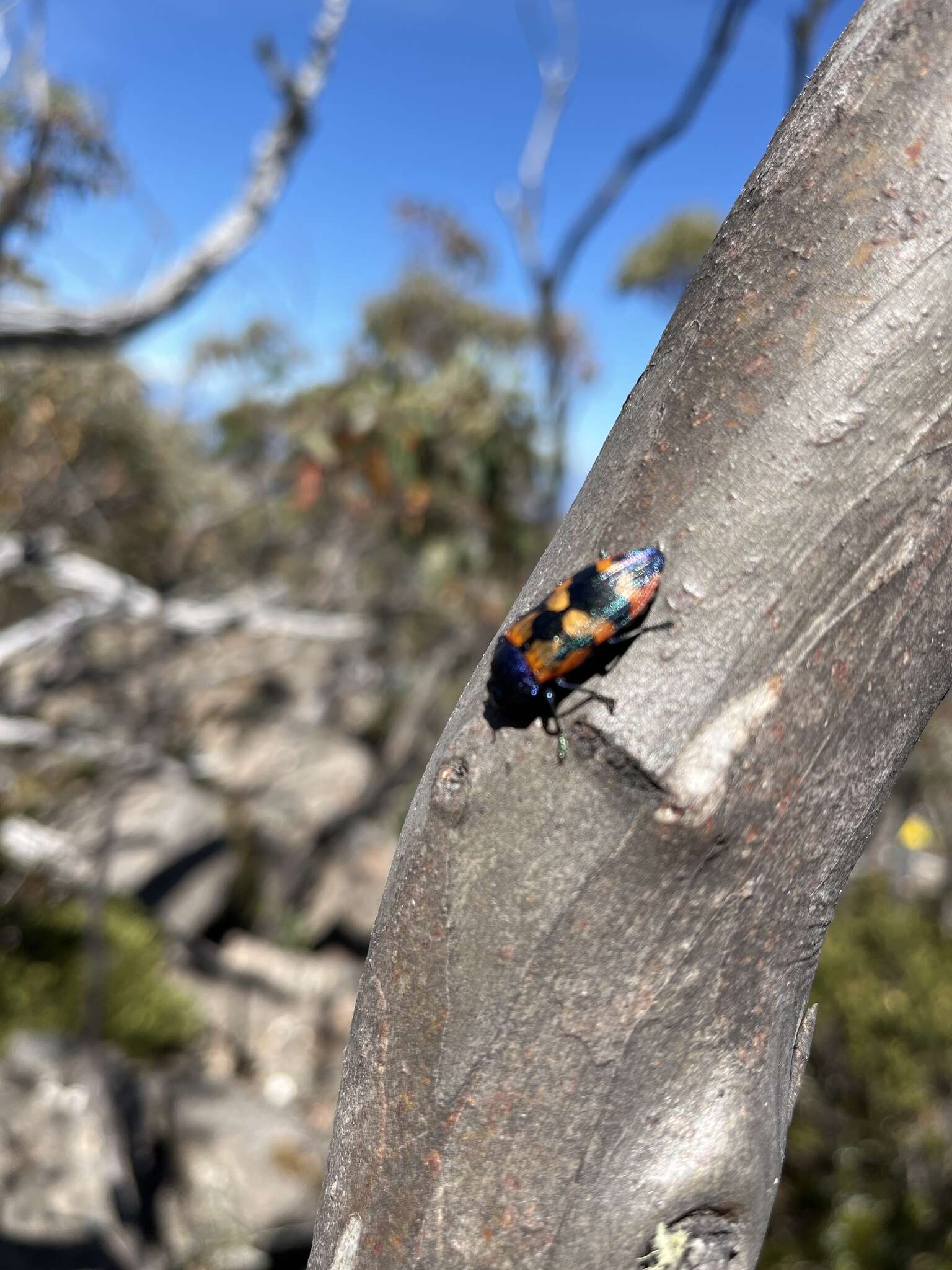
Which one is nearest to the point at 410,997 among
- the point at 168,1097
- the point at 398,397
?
the point at 398,397

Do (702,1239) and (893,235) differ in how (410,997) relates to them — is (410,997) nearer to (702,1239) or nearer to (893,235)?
(702,1239)

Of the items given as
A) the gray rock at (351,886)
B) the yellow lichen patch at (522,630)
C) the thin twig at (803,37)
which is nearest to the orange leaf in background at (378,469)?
the thin twig at (803,37)

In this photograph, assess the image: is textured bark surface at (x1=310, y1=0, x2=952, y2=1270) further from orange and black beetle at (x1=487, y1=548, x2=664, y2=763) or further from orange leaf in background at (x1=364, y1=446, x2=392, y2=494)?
orange leaf in background at (x1=364, y1=446, x2=392, y2=494)

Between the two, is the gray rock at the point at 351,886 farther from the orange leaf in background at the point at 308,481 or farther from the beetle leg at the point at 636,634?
the beetle leg at the point at 636,634

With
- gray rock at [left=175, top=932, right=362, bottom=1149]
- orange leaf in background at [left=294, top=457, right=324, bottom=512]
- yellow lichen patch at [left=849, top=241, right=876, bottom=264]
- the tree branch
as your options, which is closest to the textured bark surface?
yellow lichen patch at [left=849, top=241, right=876, bottom=264]

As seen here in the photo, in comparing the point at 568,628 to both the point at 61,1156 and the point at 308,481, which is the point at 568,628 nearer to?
the point at 308,481

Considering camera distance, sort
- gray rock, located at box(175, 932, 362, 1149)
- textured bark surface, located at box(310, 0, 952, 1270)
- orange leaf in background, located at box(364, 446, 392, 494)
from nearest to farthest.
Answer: textured bark surface, located at box(310, 0, 952, 1270)
orange leaf in background, located at box(364, 446, 392, 494)
gray rock, located at box(175, 932, 362, 1149)

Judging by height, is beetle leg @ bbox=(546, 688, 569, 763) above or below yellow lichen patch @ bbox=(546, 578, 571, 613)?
below
